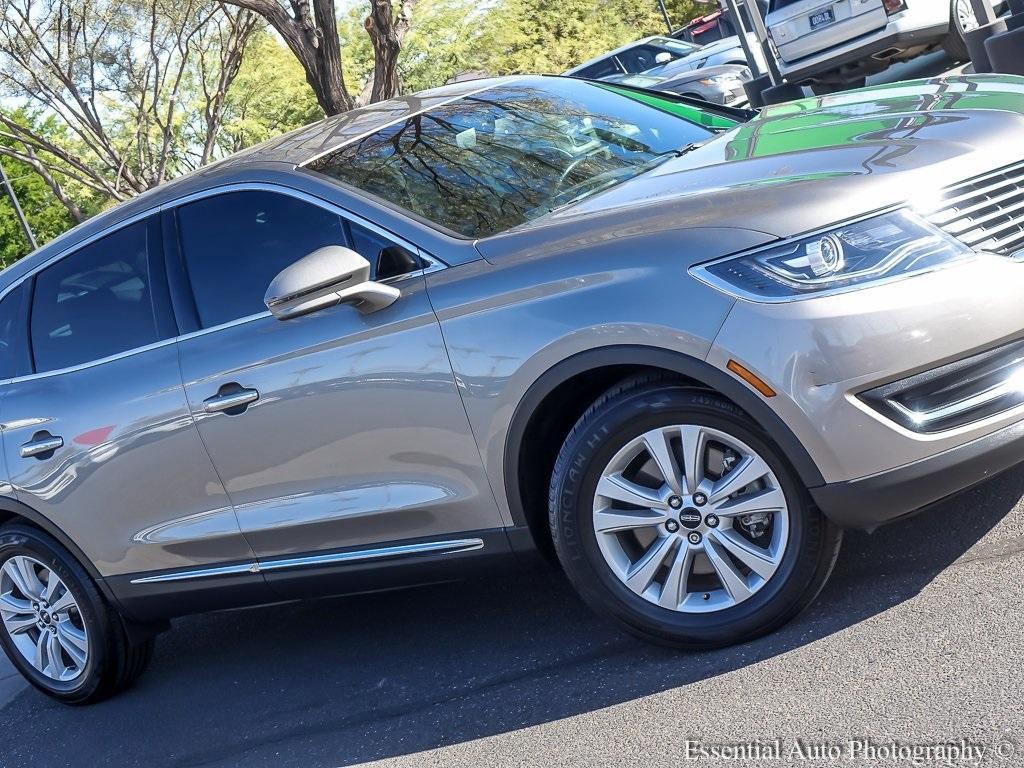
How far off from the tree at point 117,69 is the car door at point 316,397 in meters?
20.6

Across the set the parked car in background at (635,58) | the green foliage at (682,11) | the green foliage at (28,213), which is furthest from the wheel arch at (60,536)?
the green foliage at (682,11)

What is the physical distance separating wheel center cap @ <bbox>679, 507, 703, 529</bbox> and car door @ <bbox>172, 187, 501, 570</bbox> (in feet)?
1.98

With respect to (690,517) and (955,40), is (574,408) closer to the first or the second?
(690,517)

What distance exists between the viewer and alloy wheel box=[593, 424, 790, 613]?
3.65m

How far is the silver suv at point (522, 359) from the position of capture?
11.2ft

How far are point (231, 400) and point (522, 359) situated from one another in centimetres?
113

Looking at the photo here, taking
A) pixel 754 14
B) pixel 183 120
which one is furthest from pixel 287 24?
pixel 183 120

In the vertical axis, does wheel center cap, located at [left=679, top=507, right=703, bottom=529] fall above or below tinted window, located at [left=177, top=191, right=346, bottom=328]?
below

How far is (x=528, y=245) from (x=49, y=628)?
9.35ft

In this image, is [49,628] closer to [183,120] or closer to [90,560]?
[90,560]

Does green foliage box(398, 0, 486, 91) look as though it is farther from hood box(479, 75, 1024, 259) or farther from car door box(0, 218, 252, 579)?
hood box(479, 75, 1024, 259)

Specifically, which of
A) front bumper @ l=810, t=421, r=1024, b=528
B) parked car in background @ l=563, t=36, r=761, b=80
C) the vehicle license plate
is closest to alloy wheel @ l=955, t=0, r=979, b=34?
the vehicle license plate

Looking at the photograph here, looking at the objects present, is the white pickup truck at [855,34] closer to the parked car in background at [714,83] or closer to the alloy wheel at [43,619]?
the parked car in background at [714,83]

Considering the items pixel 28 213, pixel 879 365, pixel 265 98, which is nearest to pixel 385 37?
pixel 879 365
